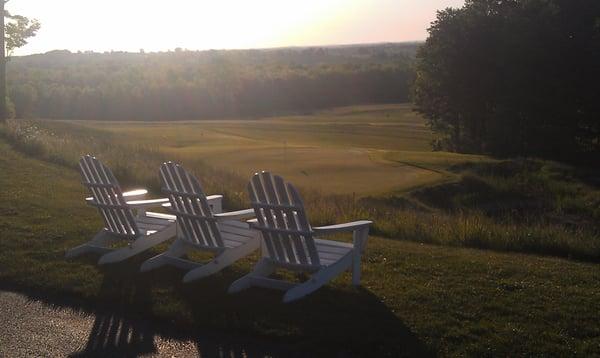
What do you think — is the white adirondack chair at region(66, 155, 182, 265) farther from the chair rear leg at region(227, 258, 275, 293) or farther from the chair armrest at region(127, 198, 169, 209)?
the chair rear leg at region(227, 258, 275, 293)

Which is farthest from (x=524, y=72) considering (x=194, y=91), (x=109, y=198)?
(x=194, y=91)

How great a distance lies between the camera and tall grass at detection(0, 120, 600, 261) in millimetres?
12391

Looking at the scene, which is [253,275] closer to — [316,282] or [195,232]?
[316,282]

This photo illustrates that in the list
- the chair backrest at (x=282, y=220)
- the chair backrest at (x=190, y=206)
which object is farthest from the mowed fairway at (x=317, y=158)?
the chair backrest at (x=282, y=220)

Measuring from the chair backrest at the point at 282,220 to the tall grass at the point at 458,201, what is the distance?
4.53 meters

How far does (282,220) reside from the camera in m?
7.95

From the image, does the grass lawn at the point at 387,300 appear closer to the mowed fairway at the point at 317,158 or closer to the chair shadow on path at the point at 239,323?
the chair shadow on path at the point at 239,323

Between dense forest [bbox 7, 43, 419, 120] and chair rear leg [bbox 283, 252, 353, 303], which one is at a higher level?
chair rear leg [bbox 283, 252, 353, 303]

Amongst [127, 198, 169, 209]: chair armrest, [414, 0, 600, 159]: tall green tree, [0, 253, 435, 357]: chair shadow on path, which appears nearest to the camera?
[0, 253, 435, 357]: chair shadow on path

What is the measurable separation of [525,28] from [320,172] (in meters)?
22.4

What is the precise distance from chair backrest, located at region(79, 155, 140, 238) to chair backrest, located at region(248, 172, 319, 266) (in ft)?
6.99

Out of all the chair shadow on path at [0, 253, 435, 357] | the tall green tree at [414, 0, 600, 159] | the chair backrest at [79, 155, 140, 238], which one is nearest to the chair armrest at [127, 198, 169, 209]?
the chair backrest at [79, 155, 140, 238]

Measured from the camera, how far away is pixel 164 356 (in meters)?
6.62

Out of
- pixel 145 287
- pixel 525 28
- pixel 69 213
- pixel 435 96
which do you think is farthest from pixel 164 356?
pixel 435 96
